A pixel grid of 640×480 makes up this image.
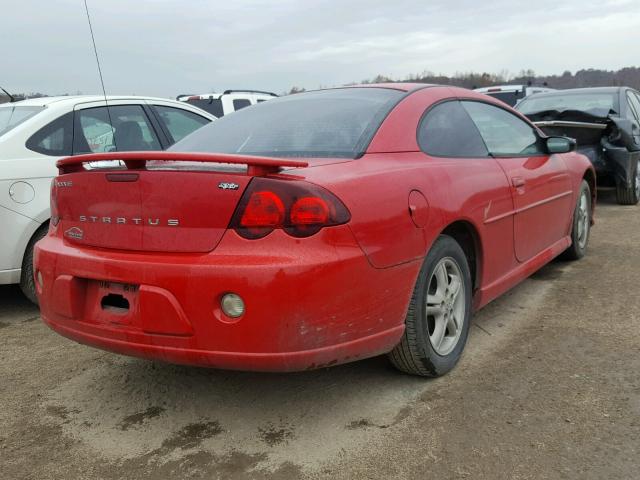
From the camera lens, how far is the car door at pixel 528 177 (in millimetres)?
3697

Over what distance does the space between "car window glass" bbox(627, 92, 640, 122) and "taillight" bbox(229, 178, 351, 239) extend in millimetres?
7653

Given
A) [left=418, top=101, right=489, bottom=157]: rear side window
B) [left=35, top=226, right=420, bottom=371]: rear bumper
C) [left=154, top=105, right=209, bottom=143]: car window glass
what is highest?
[left=154, top=105, right=209, bottom=143]: car window glass

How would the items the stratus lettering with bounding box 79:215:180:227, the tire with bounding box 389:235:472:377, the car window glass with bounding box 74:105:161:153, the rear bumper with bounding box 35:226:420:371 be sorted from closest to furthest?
the rear bumper with bounding box 35:226:420:371 < the stratus lettering with bounding box 79:215:180:227 < the tire with bounding box 389:235:472:377 < the car window glass with bounding box 74:105:161:153

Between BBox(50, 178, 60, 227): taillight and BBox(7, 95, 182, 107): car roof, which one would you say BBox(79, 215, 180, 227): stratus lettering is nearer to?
BBox(50, 178, 60, 227): taillight

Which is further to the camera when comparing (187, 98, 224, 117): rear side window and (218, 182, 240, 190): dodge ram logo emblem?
(187, 98, 224, 117): rear side window

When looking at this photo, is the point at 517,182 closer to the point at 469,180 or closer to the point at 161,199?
the point at 469,180

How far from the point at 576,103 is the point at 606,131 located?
0.94 meters

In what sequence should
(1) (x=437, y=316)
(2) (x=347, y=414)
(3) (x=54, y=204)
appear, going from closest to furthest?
1. (2) (x=347, y=414)
2. (3) (x=54, y=204)
3. (1) (x=437, y=316)

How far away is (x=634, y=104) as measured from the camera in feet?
29.1

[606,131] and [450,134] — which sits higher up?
[450,134]

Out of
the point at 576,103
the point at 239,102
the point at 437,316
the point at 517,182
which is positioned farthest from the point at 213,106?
the point at 437,316

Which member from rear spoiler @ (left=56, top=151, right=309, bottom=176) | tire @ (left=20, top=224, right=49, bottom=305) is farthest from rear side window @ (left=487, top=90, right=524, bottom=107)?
rear spoiler @ (left=56, top=151, right=309, bottom=176)

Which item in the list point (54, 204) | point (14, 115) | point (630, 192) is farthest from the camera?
point (630, 192)

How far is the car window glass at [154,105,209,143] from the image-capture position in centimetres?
523
